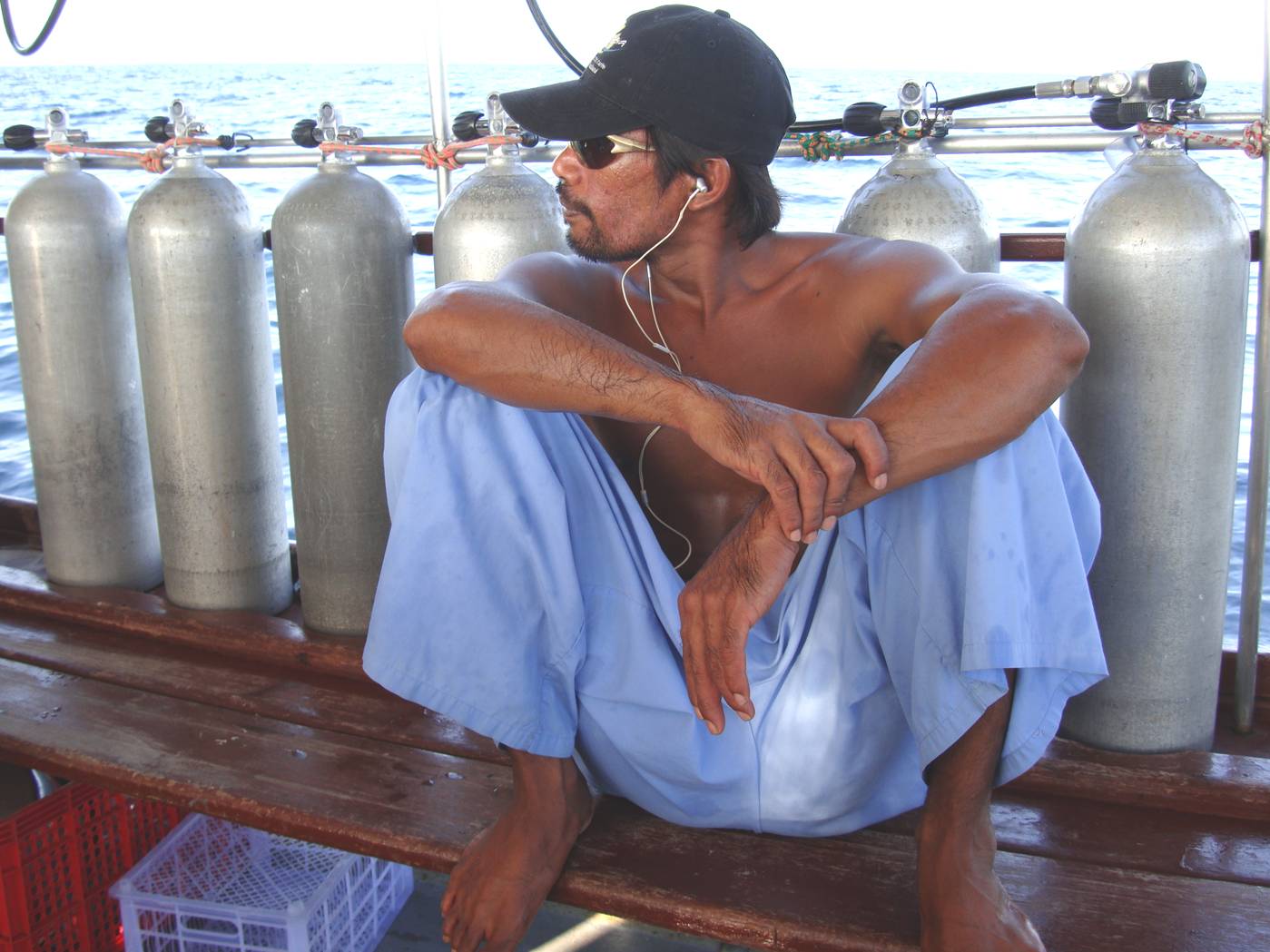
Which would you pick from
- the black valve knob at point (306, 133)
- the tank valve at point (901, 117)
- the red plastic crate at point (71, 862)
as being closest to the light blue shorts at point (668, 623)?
the tank valve at point (901, 117)

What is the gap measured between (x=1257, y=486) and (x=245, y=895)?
1.60 metres

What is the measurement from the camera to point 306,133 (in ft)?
7.55

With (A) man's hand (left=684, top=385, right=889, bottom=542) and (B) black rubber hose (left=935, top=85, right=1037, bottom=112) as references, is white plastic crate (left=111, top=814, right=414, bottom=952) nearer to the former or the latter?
(A) man's hand (left=684, top=385, right=889, bottom=542)

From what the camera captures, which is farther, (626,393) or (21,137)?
(21,137)

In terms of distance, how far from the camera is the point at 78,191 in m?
Answer: 2.33

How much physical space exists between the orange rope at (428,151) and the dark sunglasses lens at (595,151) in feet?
1.71

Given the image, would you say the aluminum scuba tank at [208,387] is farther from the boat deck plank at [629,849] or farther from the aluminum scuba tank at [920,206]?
the aluminum scuba tank at [920,206]

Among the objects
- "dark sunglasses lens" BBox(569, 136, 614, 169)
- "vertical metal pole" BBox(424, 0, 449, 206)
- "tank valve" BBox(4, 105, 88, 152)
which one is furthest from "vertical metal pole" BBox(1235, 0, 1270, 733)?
"tank valve" BBox(4, 105, 88, 152)

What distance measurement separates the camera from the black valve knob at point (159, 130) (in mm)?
2391

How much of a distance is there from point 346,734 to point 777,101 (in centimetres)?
107

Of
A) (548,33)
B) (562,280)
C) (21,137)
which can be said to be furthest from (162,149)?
(562,280)

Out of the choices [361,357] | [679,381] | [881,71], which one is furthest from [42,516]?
[881,71]

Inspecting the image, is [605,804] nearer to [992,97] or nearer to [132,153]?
[992,97]

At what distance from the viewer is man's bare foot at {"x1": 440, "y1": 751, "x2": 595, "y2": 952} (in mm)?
1433
